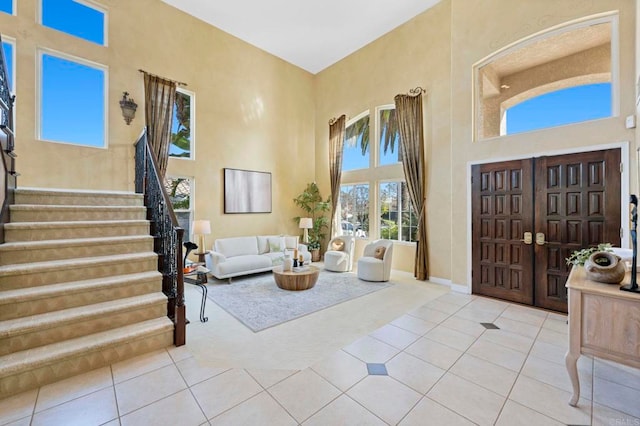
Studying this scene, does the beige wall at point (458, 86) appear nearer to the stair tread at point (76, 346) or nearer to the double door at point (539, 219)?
the double door at point (539, 219)

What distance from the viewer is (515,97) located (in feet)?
14.6

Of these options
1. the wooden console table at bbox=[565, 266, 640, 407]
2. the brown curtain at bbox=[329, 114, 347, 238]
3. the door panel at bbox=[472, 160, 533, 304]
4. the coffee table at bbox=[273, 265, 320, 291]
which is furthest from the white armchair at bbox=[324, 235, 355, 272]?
the wooden console table at bbox=[565, 266, 640, 407]

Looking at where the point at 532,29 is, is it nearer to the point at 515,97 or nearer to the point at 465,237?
the point at 515,97

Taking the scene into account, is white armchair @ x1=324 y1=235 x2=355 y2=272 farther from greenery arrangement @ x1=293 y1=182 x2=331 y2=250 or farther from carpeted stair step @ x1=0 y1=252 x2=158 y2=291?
carpeted stair step @ x1=0 y1=252 x2=158 y2=291

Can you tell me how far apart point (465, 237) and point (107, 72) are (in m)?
7.35

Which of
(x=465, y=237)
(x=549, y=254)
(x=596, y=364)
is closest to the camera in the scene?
(x=596, y=364)

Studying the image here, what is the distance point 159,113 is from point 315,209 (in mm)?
4475

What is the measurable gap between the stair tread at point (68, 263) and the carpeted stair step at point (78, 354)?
753 mm

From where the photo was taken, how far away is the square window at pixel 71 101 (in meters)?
4.65

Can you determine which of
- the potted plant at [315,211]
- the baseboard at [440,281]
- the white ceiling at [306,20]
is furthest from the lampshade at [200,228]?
the baseboard at [440,281]

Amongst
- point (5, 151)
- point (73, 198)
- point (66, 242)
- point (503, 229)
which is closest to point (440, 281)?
point (503, 229)

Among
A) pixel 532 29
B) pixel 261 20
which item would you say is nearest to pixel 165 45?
pixel 261 20

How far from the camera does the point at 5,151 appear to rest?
3088mm

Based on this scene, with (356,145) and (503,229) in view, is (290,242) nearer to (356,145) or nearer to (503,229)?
(356,145)
